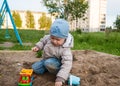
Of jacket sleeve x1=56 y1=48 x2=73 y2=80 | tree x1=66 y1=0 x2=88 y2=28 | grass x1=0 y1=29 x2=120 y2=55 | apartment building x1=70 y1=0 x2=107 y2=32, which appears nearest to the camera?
jacket sleeve x1=56 y1=48 x2=73 y2=80

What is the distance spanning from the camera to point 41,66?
314cm

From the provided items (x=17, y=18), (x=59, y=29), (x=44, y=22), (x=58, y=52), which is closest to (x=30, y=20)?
(x=44, y=22)

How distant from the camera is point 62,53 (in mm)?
2900

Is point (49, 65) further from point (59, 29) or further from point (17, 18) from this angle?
point (17, 18)

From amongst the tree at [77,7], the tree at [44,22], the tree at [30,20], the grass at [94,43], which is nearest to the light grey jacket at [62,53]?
the grass at [94,43]

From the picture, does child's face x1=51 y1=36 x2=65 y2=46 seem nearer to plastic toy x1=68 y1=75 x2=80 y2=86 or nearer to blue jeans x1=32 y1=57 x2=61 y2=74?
blue jeans x1=32 y1=57 x2=61 y2=74

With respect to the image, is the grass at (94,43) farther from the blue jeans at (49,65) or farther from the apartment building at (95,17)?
the apartment building at (95,17)

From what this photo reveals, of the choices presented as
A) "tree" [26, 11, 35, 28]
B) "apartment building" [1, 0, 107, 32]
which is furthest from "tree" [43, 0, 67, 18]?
Answer: "apartment building" [1, 0, 107, 32]

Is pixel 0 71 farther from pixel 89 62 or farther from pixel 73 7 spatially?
pixel 73 7

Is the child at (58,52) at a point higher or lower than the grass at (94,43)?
higher

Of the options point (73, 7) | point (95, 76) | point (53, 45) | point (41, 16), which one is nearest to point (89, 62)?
point (95, 76)

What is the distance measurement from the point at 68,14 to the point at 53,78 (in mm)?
25844

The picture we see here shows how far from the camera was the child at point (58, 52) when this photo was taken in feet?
9.03

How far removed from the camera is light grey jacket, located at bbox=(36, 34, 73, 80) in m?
2.77
